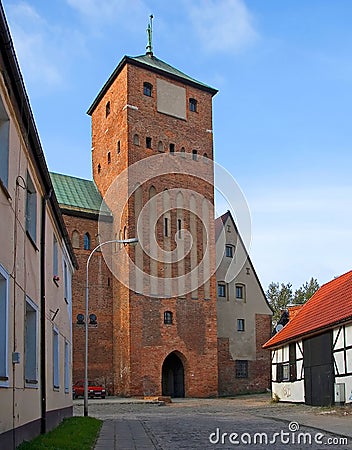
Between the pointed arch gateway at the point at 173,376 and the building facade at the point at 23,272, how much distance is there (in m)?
26.9

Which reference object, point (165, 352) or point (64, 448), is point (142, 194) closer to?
point (165, 352)

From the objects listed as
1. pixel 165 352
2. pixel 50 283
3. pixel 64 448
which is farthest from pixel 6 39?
pixel 165 352

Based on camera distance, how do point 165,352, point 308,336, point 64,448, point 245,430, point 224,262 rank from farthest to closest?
point 224,262
point 165,352
point 308,336
point 245,430
point 64,448

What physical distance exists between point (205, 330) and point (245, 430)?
28214 millimetres

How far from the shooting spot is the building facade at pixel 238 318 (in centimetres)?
4738

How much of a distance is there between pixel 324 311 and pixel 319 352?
88.4 inches

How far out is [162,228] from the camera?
44438mm

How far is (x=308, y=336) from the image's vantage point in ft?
93.5

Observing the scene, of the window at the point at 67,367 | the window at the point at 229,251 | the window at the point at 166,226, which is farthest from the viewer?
the window at the point at 229,251

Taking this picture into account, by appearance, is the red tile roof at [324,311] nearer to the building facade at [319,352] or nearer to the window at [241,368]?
the building facade at [319,352]

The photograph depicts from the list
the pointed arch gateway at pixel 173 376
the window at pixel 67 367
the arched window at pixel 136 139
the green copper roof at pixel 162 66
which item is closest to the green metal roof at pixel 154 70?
the green copper roof at pixel 162 66

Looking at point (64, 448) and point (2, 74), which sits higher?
point (2, 74)

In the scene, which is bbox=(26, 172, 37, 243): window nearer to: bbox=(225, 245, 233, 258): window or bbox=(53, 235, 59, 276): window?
bbox=(53, 235, 59, 276): window

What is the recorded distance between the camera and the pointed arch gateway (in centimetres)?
4412
